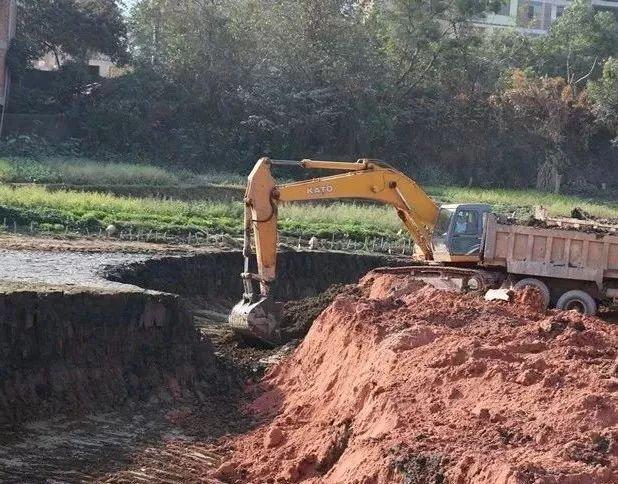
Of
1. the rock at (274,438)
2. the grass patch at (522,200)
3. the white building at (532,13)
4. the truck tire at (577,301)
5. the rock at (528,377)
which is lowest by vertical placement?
the rock at (274,438)

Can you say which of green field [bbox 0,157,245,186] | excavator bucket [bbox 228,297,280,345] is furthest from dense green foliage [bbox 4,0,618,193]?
excavator bucket [bbox 228,297,280,345]

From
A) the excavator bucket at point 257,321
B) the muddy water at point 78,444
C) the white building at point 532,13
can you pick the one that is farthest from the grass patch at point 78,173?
the white building at point 532,13

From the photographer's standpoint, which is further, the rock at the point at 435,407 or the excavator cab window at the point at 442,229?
the excavator cab window at the point at 442,229

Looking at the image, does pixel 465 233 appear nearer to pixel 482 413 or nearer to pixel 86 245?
pixel 86 245

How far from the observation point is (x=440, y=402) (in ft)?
44.7

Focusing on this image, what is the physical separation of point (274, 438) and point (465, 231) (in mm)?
9968

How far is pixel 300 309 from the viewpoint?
24.7 metres

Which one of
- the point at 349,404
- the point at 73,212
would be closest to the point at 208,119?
the point at 73,212

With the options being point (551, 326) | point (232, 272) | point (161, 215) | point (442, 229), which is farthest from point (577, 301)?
point (161, 215)

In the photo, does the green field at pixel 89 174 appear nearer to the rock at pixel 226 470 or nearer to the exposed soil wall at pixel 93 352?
the exposed soil wall at pixel 93 352

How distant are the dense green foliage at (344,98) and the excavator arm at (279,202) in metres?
28.0

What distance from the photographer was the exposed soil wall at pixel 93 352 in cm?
1658

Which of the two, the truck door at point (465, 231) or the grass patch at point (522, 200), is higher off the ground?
the truck door at point (465, 231)

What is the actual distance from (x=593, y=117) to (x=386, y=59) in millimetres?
10047
